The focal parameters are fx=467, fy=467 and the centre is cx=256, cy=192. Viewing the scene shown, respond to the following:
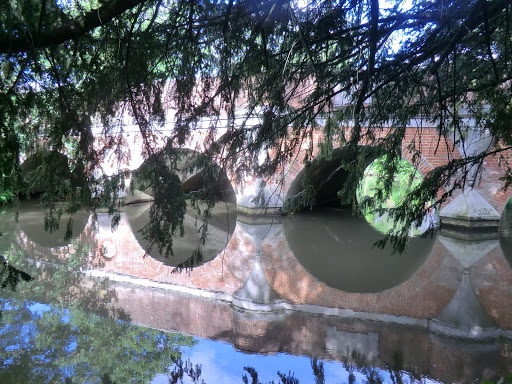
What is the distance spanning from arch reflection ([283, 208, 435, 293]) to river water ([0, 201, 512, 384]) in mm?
39

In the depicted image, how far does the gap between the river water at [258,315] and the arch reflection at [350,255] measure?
4 cm

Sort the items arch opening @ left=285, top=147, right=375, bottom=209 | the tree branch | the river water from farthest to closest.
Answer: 1. arch opening @ left=285, top=147, right=375, bottom=209
2. the river water
3. the tree branch

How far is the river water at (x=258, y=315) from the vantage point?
10.8ft

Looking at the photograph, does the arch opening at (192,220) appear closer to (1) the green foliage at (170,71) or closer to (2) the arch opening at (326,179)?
(1) the green foliage at (170,71)

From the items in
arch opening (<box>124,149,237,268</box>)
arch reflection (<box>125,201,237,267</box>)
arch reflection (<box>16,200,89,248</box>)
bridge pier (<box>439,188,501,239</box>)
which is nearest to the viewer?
arch opening (<box>124,149,237,268</box>)

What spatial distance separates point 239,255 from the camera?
24.6ft

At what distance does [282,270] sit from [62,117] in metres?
4.52

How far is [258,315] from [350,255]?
371 cm

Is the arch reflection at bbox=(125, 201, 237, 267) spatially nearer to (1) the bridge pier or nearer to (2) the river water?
(2) the river water

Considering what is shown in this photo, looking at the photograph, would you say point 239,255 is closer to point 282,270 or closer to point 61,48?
point 282,270

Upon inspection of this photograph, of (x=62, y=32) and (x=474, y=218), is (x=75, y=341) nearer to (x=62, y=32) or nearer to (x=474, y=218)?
(x=62, y=32)

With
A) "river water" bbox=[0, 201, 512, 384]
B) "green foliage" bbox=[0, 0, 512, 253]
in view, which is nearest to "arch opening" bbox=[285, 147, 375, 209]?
"river water" bbox=[0, 201, 512, 384]

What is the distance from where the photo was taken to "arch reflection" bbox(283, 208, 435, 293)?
623 centimetres

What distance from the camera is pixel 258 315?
4516 millimetres
